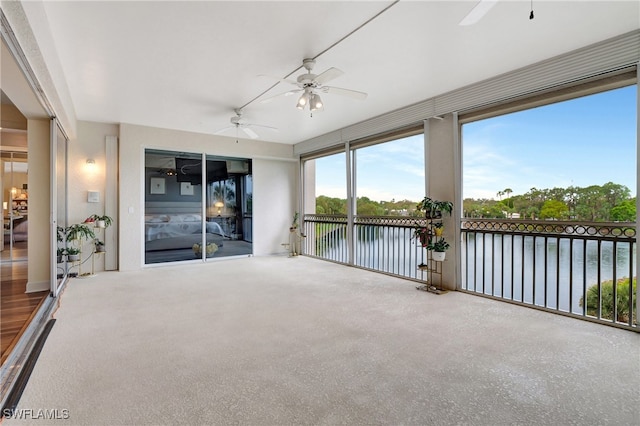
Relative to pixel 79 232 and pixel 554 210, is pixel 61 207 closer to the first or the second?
pixel 79 232

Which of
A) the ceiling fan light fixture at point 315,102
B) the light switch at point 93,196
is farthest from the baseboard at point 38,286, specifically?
the ceiling fan light fixture at point 315,102

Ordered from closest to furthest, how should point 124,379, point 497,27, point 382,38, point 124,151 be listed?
point 124,379, point 497,27, point 382,38, point 124,151

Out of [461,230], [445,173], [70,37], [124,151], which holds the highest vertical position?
[70,37]

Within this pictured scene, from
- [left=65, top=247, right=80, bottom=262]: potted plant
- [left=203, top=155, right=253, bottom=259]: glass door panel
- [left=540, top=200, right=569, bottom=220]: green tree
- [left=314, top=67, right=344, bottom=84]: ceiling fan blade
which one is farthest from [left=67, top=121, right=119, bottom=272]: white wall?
[left=540, top=200, right=569, bottom=220]: green tree

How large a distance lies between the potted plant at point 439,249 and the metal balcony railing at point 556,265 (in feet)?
0.90

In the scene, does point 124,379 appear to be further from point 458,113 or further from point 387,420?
point 458,113

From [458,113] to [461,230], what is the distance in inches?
63.9

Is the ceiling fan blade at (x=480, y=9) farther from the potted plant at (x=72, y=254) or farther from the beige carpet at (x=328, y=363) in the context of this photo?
the potted plant at (x=72, y=254)

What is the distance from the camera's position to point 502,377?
6.83 ft

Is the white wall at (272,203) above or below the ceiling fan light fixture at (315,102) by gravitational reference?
below

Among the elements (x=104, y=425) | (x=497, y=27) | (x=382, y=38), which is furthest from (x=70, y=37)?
(x=497, y=27)

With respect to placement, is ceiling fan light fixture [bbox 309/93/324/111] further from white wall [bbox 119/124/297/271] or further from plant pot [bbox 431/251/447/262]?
white wall [bbox 119/124/297/271]

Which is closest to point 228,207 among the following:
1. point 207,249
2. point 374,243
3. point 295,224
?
point 207,249

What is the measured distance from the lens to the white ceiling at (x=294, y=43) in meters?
2.43
